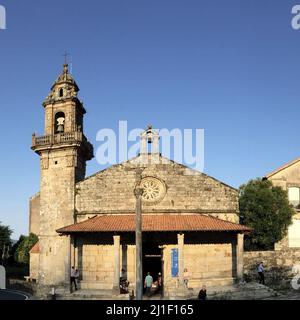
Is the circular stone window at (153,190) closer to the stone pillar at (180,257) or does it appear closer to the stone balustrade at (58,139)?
the stone pillar at (180,257)

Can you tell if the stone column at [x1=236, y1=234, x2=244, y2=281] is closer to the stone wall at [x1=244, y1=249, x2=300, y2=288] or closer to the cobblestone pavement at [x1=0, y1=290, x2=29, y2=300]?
the stone wall at [x1=244, y1=249, x2=300, y2=288]

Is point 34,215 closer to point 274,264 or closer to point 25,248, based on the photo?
point 25,248

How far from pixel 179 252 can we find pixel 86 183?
26.8 ft

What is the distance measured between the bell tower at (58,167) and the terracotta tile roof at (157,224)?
262 cm

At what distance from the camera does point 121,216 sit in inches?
1067

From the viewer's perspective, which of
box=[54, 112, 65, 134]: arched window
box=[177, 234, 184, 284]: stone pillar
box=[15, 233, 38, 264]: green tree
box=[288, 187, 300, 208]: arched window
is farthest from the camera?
box=[15, 233, 38, 264]: green tree

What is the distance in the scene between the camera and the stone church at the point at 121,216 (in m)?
25.0

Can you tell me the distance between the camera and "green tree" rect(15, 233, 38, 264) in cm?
4819

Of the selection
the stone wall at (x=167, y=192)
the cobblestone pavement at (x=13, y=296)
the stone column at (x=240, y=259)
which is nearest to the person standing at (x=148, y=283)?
the stone column at (x=240, y=259)

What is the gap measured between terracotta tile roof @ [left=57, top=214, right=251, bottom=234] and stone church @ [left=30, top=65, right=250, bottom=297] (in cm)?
6

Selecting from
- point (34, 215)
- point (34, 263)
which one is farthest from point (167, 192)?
point (34, 215)

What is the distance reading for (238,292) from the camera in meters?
23.0

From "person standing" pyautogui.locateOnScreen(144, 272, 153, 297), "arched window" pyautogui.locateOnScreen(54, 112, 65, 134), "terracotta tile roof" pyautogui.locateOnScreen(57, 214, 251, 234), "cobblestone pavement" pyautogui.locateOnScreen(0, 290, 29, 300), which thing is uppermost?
"arched window" pyautogui.locateOnScreen(54, 112, 65, 134)

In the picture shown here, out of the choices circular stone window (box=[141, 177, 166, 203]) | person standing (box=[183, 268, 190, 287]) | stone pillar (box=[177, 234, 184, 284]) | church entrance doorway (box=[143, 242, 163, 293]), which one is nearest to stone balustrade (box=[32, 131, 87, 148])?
circular stone window (box=[141, 177, 166, 203])
